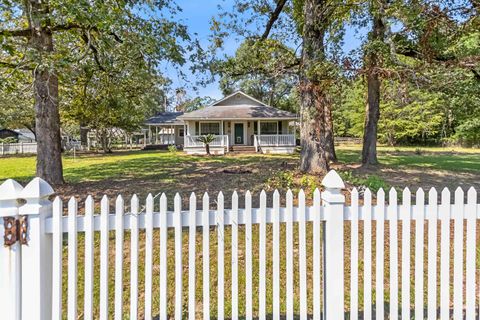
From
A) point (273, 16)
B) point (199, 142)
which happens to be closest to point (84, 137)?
point (199, 142)

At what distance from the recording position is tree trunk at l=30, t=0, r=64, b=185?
7.35 metres

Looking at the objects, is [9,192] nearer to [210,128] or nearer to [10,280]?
[10,280]

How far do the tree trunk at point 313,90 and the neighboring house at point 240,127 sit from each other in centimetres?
1362

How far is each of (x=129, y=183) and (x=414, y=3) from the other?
808 cm

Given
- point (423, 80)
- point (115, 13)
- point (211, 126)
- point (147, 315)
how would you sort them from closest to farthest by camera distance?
point (147, 315), point (115, 13), point (423, 80), point (211, 126)

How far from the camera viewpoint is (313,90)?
802cm

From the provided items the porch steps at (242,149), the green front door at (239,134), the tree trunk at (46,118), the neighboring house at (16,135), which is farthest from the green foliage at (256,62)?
the neighboring house at (16,135)

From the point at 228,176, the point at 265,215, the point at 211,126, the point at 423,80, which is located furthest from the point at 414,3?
the point at 211,126

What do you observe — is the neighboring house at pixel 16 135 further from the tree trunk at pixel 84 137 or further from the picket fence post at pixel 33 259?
the picket fence post at pixel 33 259

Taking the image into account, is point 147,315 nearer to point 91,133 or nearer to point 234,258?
point 234,258

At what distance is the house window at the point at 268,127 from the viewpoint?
24.9 meters

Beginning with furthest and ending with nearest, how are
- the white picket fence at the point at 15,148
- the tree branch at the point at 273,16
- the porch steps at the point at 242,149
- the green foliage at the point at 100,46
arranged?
the white picket fence at the point at 15,148
the porch steps at the point at 242,149
the tree branch at the point at 273,16
the green foliage at the point at 100,46

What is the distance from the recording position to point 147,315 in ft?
7.49

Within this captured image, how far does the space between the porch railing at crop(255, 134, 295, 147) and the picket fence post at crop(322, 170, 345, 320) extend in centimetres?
2027
